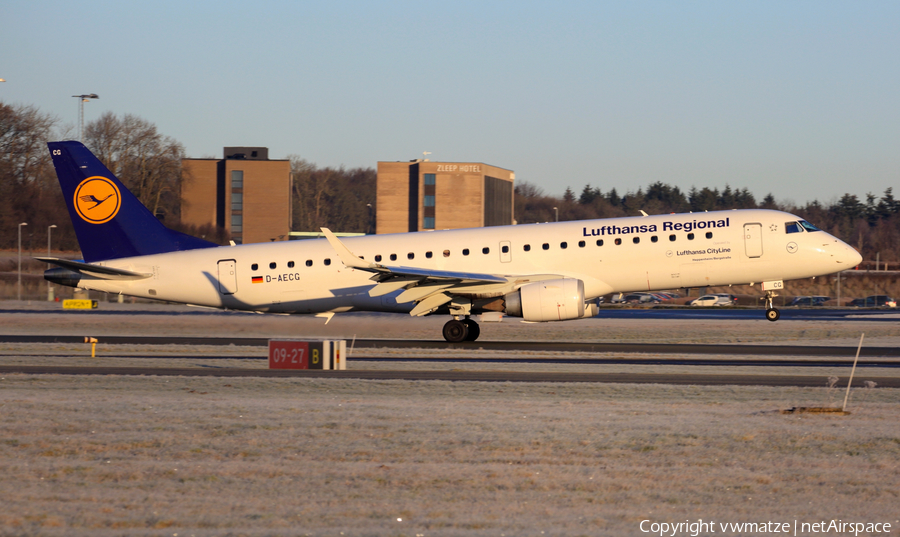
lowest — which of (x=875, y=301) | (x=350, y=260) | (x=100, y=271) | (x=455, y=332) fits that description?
(x=455, y=332)

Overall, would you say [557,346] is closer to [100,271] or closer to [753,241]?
[753,241]

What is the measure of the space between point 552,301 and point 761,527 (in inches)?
762

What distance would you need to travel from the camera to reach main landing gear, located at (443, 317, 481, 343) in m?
29.6

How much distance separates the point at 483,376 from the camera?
19938 mm

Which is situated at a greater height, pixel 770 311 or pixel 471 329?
pixel 770 311

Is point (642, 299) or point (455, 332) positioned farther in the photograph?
point (642, 299)

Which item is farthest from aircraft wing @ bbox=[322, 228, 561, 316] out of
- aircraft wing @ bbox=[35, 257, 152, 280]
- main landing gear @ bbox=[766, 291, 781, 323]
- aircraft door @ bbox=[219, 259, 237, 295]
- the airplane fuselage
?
aircraft wing @ bbox=[35, 257, 152, 280]

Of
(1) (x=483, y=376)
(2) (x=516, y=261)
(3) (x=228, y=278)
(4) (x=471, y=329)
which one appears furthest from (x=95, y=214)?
(1) (x=483, y=376)

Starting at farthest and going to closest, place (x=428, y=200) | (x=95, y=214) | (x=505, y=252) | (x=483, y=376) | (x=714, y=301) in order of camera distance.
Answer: (x=428, y=200) → (x=714, y=301) → (x=95, y=214) → (x=505, y=252) → (x=483, y=376)

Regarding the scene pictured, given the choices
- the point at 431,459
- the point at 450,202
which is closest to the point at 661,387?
the point at 431,459

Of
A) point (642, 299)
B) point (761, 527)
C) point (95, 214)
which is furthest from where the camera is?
point (642, 299)

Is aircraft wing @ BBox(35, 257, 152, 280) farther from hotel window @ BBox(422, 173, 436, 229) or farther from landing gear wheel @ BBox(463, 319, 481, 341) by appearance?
hotel window @ BBox(422, 173, 436, 229)

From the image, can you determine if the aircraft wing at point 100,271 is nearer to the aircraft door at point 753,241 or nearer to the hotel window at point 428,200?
the aircraft door at point 753,241

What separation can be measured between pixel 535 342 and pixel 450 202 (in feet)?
294
